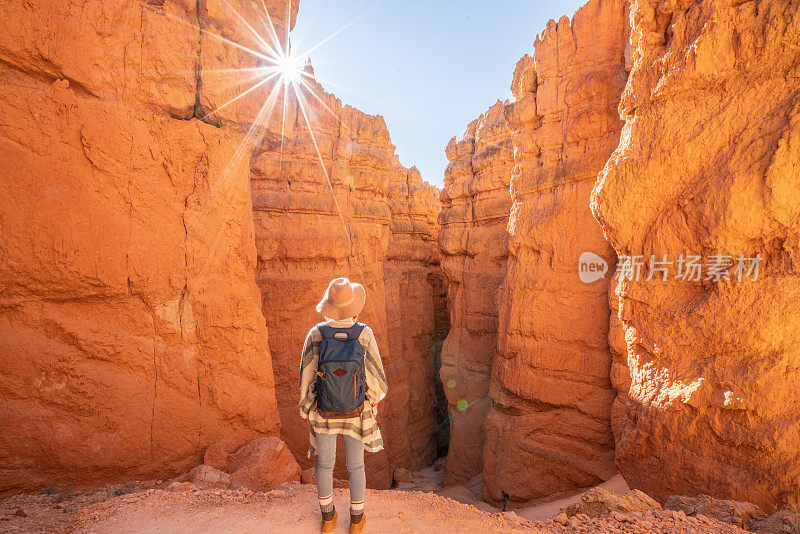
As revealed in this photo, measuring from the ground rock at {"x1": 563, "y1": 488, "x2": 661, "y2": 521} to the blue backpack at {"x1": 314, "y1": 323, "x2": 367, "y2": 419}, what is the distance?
2.34 metres

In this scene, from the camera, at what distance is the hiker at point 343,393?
253 centimetres

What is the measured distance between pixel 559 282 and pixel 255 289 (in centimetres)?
501

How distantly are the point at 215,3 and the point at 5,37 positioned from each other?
2.22 m

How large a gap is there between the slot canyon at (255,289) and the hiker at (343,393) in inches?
18.5

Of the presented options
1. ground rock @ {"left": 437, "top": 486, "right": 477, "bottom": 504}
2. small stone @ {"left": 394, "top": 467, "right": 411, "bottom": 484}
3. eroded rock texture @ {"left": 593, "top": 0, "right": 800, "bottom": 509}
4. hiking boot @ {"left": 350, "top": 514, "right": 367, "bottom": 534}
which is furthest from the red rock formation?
hiking boot @ {"left": 350, "top": 514, "right": 367, "bottom": 534}

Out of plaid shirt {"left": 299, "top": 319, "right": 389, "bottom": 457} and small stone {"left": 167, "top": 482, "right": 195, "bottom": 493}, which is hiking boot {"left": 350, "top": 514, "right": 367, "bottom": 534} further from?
small stone {"left": 167, "top": 482, "right": 195, "bottom": 493}

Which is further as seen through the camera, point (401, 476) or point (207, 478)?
point (401, 476)

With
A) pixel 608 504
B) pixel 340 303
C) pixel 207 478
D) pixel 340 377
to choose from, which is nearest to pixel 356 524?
pixel 340 377

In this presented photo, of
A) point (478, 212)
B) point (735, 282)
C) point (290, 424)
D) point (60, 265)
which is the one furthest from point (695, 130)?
point (290, 424)

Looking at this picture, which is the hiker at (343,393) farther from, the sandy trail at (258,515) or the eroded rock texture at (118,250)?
the eroded rock texture at (118,250)

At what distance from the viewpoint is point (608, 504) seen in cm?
330

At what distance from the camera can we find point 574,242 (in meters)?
6.56

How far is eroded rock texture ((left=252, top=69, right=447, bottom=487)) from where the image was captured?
349 inches

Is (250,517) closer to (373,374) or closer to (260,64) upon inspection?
(373,374)
